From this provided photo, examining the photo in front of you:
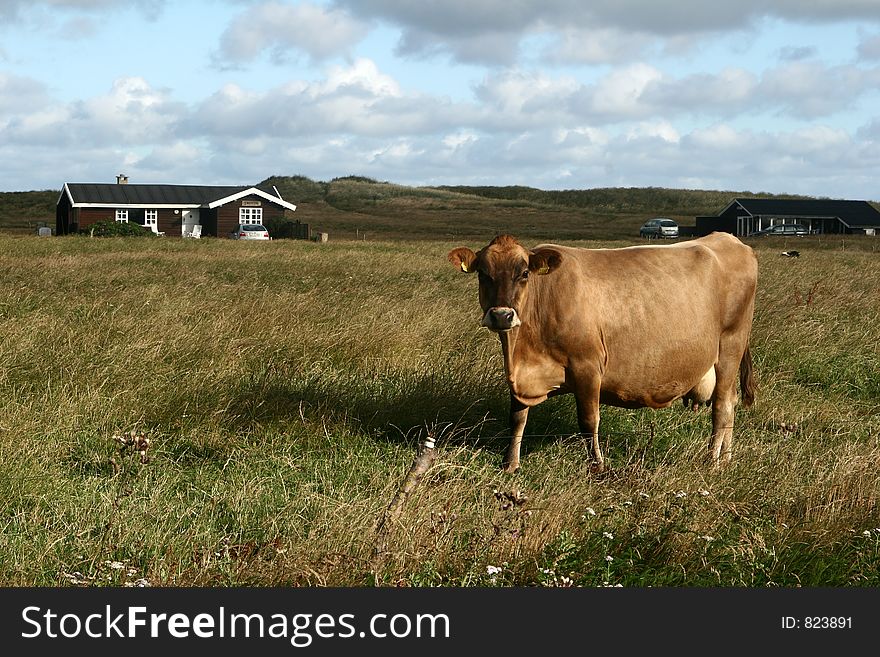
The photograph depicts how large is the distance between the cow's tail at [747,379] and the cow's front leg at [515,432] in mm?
2498

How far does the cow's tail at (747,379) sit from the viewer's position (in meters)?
8.28

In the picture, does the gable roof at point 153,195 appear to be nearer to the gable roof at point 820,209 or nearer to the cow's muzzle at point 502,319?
the gable roof at point 820,209

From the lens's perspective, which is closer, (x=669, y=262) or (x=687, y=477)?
(x=687, y=477)

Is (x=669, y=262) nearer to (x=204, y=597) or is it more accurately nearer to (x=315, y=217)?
(x=204, y=597)

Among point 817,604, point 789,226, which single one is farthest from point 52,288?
point 789,226

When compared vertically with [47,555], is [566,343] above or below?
above


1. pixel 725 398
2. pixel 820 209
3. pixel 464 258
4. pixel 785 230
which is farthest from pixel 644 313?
pixel 820 209

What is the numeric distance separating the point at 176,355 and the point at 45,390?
151cm

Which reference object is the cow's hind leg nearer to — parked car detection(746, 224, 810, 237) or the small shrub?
the small shrub

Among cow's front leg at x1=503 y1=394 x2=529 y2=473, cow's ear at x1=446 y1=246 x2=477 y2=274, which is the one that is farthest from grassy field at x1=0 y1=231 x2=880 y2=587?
cow's ear at x1=446 y1=246 x2=477 y2=274

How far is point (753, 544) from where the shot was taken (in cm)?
511

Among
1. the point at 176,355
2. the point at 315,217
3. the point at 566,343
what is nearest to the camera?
the point at 566,343

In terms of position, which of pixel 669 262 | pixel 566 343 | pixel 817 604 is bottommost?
pixel 817 604

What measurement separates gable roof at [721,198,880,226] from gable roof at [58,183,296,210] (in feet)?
147
